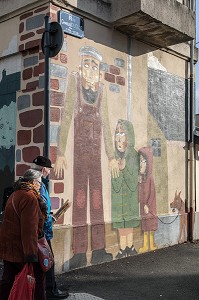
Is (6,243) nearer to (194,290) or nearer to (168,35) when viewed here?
(194,290)

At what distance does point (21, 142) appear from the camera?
7.27 m

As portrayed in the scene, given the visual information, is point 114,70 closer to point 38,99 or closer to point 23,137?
point 38,99

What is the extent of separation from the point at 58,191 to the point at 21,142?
1.04 metres

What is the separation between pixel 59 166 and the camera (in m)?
7.01

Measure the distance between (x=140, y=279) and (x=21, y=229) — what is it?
294 centimetres

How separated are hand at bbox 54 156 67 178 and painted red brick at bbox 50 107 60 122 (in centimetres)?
60

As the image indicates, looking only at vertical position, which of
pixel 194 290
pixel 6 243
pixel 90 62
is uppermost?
pixel 90 62

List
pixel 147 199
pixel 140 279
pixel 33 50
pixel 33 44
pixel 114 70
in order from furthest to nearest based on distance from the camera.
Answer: pixel 147 199, pixel 114 70, pixel 33 50, pixel 33 44, pixel 140 279

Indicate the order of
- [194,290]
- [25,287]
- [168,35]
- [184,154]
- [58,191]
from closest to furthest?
[25,287] → [194,290] → [58,191] → [168,35] → [184,154]

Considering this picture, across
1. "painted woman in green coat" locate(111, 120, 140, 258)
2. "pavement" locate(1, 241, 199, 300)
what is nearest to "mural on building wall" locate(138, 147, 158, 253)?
"painted woman in green coat" locate(111, 120, 140, 258)

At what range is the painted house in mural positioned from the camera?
280 inches

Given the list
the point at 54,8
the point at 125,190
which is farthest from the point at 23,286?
the point at 54,8

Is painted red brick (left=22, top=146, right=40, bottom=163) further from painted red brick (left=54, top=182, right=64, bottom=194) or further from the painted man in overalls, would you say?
painted red brick (left=54, top=182, right=64, bottom=194)

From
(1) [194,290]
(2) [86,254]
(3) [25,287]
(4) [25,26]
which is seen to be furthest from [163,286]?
(4) [25,26]
